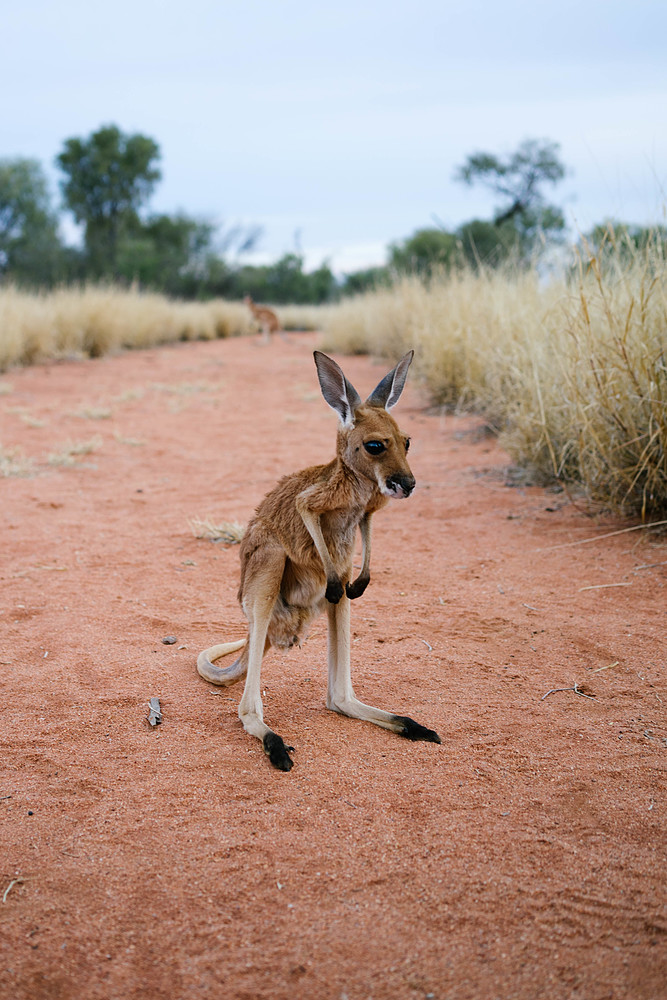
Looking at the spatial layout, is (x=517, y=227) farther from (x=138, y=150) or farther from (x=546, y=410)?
→ (x=138, y=150)

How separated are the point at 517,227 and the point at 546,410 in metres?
10.9

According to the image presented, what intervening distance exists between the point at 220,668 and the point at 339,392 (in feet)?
3.92

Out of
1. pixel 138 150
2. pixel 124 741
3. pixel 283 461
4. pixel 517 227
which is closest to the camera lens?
pixel 124 741

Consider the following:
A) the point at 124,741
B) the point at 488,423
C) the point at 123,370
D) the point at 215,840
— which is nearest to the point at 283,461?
→ the point at 488,423

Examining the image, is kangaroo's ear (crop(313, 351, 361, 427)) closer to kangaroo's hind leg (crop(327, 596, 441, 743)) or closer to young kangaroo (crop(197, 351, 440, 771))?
young kangaroo (crop(197, 351, 440, 771))

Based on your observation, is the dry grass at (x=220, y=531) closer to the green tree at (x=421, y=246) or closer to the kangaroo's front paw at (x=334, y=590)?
the kangaroo's front paw at (x=334, y=590)

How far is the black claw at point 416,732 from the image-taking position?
8.25ft

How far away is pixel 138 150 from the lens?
28.0 metres

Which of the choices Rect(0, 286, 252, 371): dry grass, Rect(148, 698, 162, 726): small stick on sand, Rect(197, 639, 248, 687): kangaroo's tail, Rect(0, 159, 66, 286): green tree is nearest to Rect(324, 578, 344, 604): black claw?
Rect(197, 639, 248, 687): kangaroo's tail

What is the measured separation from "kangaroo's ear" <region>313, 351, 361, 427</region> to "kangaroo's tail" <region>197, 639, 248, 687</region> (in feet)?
3.27

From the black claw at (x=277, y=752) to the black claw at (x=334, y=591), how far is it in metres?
0.48

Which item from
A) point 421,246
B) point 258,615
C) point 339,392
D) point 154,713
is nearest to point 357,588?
point 258,615

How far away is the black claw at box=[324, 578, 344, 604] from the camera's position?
2.40 meters

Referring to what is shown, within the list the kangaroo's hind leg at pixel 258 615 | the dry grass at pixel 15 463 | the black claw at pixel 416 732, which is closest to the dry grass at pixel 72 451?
the dry grass at pixel 15 463
